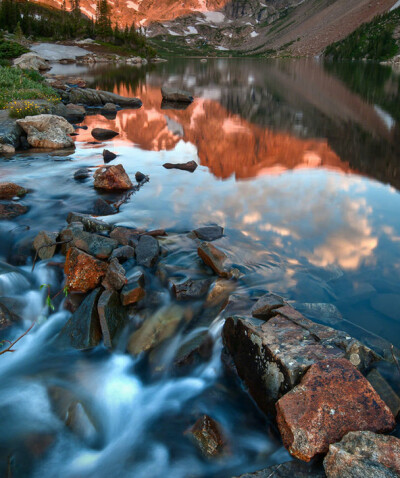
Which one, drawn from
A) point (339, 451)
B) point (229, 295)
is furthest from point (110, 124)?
point (339, 451)

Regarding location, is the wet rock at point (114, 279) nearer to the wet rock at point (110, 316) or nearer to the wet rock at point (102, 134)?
the wet rock at point (110, 316)

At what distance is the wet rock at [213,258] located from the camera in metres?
7.39

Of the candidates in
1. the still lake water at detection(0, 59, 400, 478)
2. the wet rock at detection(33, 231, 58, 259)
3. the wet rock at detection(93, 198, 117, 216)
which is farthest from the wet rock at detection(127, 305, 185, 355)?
the wet rock at detection(93, 198, 117, 216)

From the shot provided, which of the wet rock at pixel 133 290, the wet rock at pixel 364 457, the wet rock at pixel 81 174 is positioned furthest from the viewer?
the wet rock at pixel 81 174

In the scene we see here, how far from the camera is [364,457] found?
132 inches

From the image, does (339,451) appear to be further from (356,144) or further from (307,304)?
(356,144)

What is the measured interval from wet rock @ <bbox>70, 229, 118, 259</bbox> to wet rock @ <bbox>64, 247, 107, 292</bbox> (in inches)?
17.9

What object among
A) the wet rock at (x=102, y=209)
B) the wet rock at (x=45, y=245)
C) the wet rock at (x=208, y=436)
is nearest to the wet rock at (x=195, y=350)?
the wet rock at (x=208, y=436)

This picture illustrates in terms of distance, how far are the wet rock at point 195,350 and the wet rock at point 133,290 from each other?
1.32 metres

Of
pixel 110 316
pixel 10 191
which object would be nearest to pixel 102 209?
pixel 10 191

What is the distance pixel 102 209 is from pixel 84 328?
5.06 m

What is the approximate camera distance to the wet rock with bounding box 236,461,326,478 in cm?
365

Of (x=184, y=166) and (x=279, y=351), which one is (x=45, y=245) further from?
(x=184, y=166)

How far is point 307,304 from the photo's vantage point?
6.57m
